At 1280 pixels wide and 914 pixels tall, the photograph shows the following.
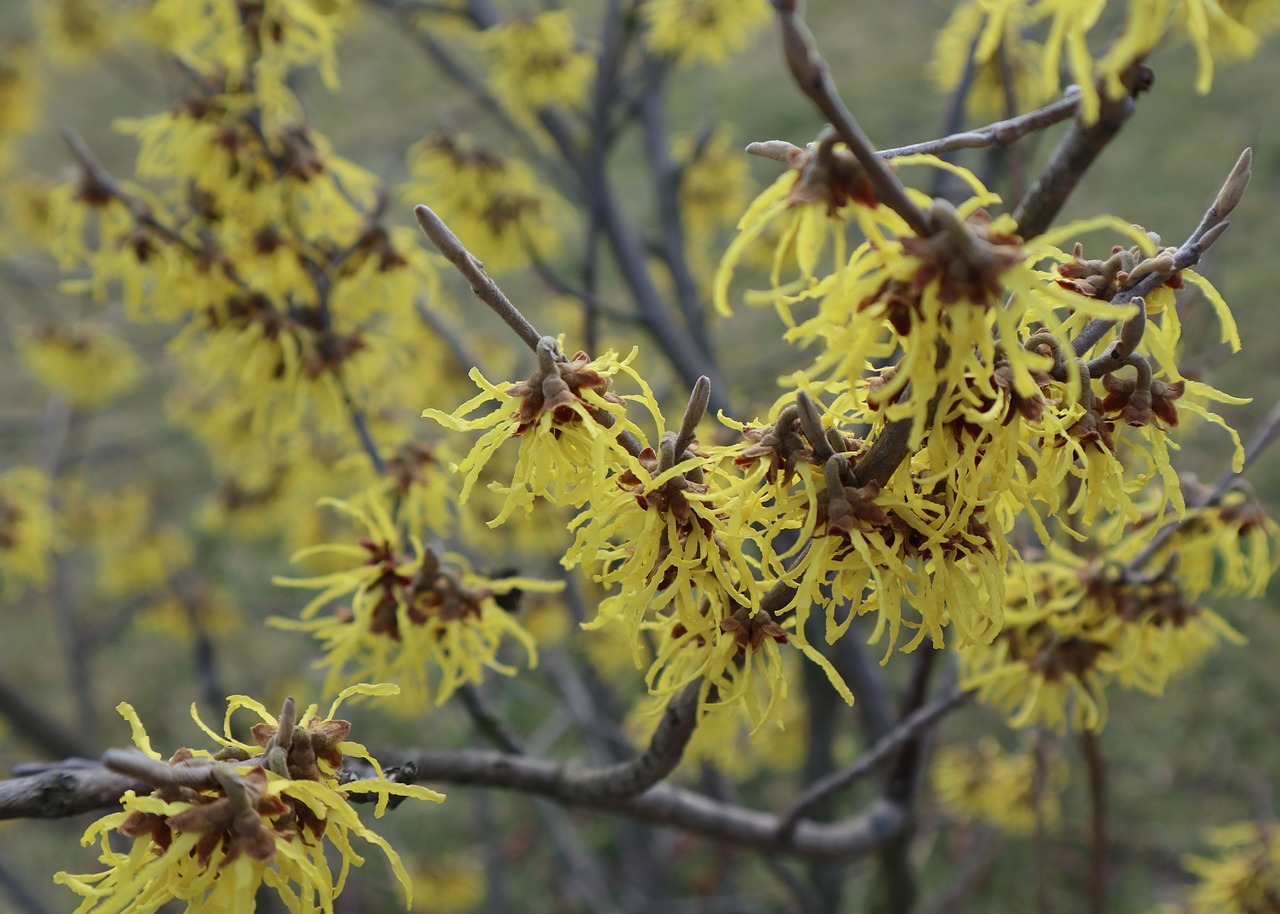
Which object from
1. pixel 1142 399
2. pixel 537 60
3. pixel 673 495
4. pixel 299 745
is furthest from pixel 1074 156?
pixel 537 60

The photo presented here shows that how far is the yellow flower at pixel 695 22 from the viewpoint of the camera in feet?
9.58

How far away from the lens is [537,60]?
283cm

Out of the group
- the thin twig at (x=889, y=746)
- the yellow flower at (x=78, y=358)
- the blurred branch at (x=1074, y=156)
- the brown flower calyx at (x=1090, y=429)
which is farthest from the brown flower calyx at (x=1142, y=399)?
the yellow flower at (x=78, y=358)

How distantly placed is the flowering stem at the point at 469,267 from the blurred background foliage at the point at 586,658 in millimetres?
1141

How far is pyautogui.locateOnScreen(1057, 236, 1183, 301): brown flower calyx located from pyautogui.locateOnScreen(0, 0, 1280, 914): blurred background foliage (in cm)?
121

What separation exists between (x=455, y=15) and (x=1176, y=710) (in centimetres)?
396

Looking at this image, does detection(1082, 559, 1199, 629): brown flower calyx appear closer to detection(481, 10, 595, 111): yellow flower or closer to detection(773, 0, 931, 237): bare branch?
detection(773, 0, 931, 237): bare branch

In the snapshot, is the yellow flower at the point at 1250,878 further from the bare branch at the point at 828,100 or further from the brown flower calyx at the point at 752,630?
the bare branch at the point at 828,100

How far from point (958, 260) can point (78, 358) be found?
3.64m

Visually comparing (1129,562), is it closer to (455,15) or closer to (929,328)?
(929,328)

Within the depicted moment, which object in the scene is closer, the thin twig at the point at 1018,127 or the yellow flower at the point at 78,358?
the thin twig at the point at 1018,127

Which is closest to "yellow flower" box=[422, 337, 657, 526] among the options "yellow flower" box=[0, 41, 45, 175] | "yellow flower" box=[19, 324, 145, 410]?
"yellow flower" box=[19, 324, 145, 410]

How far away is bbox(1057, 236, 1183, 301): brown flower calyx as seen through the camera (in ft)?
2.62

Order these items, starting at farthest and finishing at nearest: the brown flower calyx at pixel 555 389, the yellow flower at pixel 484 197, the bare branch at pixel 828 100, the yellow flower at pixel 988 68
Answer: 1. the yellow flower at pixel 988 68
2. the yellow flower at pixel 484 197
3. the brown flower calyx at pixel 555 389
4. the bare branch at pixel 828 100
